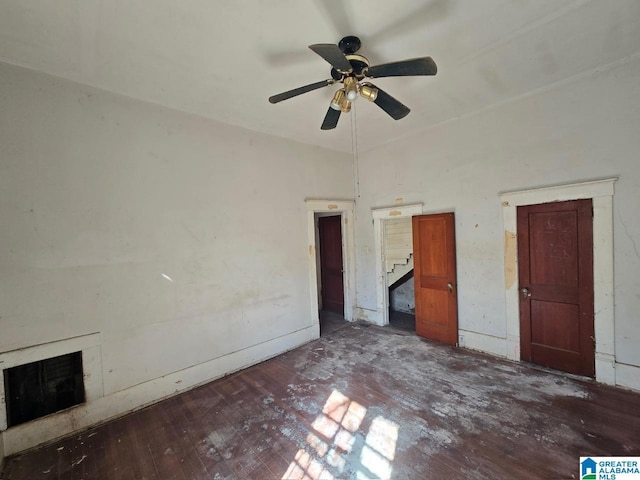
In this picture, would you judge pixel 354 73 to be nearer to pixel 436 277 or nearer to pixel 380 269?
pixel 436 277

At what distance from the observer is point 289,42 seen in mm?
2111

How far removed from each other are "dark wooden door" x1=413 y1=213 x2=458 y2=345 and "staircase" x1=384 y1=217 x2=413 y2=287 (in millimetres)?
890

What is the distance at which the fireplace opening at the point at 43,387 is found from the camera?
7.32 ft

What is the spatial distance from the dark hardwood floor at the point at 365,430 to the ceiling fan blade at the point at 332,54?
294 cm

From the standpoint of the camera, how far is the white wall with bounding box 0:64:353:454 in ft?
7.42

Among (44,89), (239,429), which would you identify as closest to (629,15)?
(239,429)

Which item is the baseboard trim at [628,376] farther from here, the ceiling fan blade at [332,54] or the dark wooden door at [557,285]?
the ceiling fan blade at [332,54]

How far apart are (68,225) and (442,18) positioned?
367 centimetres

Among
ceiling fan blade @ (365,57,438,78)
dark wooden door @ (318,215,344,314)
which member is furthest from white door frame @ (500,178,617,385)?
dark wooden door @ (318,215,344,314)

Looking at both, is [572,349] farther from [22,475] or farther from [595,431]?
[22,475]

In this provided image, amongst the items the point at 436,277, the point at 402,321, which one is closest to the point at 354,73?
the point at 436,277

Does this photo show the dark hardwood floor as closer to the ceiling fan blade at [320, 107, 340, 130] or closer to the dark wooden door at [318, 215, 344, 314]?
the dark wooden door at [318, 215, 344, 314]

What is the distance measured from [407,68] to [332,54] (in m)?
0.56

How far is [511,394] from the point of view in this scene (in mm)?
2705
